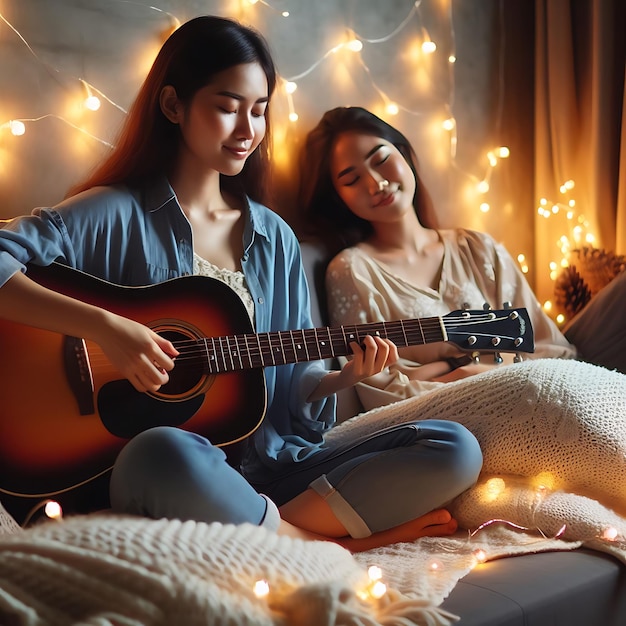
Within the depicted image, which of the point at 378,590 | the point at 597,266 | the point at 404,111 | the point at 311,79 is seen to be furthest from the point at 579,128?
the point at 378,590

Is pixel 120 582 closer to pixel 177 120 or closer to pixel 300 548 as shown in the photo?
pixel 300 548

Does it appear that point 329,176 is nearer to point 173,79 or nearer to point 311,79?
point 311,79

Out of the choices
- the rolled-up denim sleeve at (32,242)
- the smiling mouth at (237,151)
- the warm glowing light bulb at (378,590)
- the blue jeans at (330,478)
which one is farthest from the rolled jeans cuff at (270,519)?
the smiling mouth at (237,151)

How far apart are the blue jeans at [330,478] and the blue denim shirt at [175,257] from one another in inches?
3.6

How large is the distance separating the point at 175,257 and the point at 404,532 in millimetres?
634

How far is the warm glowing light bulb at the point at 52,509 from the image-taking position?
120cm

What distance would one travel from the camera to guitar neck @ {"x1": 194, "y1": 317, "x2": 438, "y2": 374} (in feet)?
4.43

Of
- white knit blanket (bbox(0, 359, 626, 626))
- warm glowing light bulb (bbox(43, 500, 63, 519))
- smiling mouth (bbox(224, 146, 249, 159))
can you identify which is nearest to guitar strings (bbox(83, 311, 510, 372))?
white knit blanket (bbox(0, 359, 626, 626))

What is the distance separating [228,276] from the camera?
60.6 inches

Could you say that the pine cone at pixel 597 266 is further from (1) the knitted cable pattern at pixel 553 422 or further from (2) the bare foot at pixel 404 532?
(2) the bare foot at pixel 404 532

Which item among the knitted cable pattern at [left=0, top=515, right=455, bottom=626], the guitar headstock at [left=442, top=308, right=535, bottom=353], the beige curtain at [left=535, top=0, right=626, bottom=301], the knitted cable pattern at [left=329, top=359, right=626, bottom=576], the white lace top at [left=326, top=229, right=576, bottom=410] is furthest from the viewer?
the beige curtain at [left=535, top=0, right=626, bottom=301]

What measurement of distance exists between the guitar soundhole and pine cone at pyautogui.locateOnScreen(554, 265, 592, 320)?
4.55 feet

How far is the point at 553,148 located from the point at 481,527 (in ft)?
5.09

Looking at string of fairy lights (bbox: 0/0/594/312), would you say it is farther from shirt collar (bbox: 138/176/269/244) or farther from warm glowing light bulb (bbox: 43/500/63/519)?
warm glowing light bulb (bbox: 43/500/63/519)
